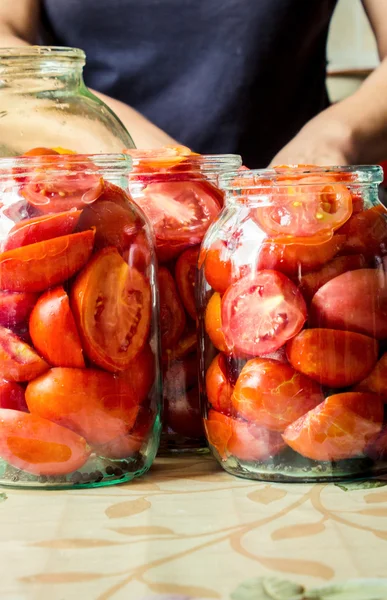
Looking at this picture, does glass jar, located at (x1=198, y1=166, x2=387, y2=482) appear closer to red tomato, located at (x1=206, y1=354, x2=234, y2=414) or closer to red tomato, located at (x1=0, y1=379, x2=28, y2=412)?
red tomato, located at (x1=206, y1=354, x2=234, y2=414)

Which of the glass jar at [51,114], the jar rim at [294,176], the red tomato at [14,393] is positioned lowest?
the red tomato at [14,393]

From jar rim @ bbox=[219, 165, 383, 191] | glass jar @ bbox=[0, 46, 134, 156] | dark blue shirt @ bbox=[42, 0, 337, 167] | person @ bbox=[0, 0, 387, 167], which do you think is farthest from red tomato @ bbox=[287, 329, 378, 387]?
dark blue shirt @ bbox=[42, 0, 337, 167]

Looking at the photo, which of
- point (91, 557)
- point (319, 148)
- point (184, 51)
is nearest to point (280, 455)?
point (91, 557)

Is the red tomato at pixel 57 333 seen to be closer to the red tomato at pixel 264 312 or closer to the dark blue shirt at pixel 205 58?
the red tomato at pixel 264 312

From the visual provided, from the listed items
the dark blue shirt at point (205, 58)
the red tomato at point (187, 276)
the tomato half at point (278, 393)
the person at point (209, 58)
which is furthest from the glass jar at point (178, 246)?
the dark blue shirt at point (205, 58)

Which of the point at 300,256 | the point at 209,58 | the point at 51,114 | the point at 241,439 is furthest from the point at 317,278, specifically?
the point at 209,58

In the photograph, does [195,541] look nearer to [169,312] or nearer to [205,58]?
[169,312]

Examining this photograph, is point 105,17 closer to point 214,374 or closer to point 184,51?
point 184,51
